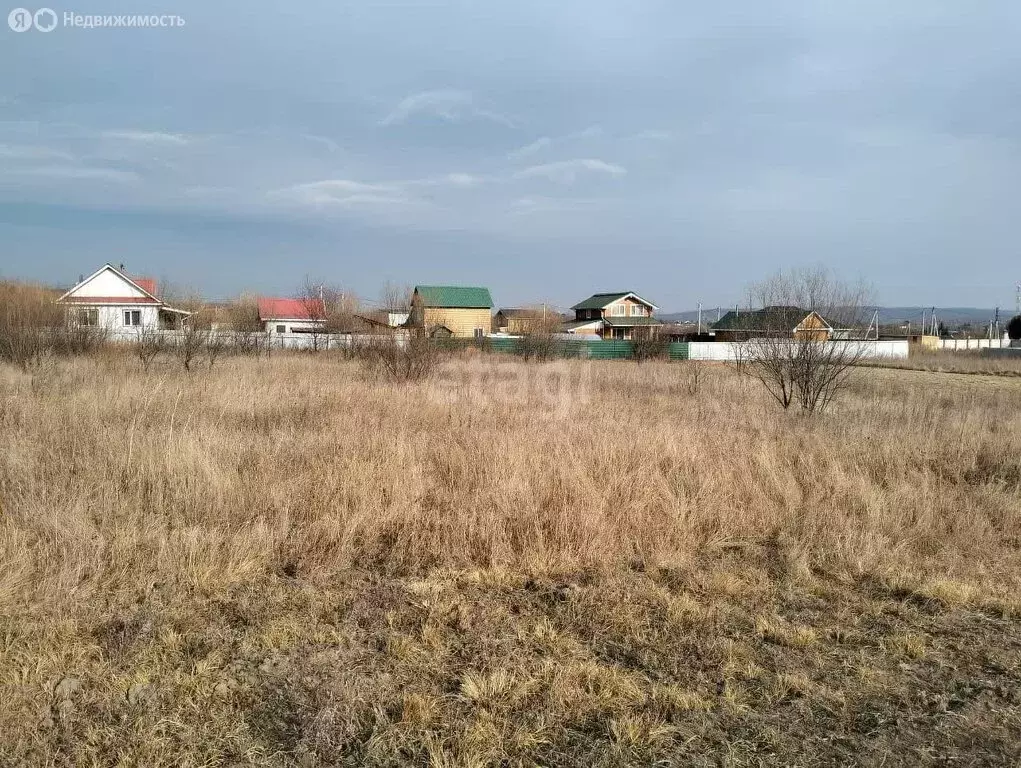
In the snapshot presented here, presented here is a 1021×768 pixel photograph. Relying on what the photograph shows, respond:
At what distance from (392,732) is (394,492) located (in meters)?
2.71

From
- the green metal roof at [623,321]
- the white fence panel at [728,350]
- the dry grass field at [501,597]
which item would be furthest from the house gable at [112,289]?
the green metal roof at [623,321]

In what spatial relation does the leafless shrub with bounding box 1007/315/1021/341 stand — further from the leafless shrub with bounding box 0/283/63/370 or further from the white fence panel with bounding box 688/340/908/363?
the leafless shrub with bounding box 0/283/63/370

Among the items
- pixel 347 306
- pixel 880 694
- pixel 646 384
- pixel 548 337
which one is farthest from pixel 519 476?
pixel 347 306

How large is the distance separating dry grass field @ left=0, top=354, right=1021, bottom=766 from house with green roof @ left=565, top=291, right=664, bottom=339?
54.0 meters

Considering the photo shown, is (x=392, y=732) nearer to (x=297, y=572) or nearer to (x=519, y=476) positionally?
(x=297, y=572)

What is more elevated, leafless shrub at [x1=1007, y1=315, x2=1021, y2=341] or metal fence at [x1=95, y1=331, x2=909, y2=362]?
leafless shrub at [x1=1007, y1=315, x2=1021, y2=341]

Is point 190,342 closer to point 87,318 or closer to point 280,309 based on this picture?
point 87,318

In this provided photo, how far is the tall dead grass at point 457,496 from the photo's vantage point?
4082mm

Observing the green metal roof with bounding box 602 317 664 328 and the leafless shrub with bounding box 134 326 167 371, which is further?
the green metal roof with bounding box 602 317 664 328

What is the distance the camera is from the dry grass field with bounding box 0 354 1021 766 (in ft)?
8.00

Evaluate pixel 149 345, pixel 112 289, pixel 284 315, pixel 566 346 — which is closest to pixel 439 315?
pixel 149 345

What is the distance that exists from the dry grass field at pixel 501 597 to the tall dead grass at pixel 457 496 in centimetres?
3

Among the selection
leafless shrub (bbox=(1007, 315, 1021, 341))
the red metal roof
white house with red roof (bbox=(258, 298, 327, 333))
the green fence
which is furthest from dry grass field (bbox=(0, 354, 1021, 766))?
leafless shrub (bbox=(1007, 315, 1021, 341))

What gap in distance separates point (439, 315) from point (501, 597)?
67.5 ft
